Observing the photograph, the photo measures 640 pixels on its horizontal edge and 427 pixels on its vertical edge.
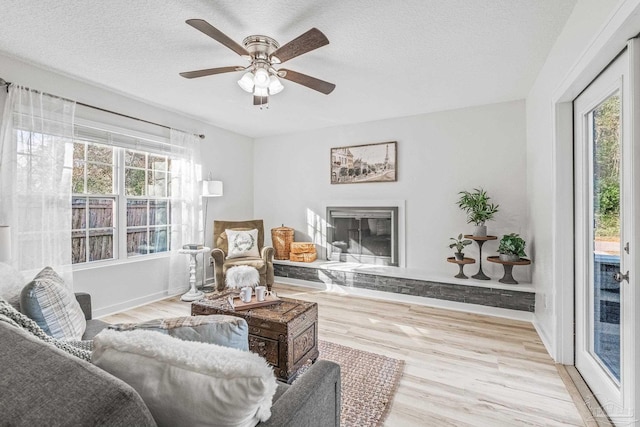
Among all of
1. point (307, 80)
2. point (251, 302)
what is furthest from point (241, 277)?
point (307, 80)

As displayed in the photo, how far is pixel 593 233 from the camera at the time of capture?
6.49 feet

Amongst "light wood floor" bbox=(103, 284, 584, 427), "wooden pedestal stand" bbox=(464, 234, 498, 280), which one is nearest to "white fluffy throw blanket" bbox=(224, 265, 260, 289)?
"light wood floor" bbox=(103, 284, 584, 427)

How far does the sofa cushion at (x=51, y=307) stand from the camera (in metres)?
1.28

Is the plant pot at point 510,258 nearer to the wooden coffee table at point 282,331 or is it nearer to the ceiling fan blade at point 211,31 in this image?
the wooden coffee table at point 282,331

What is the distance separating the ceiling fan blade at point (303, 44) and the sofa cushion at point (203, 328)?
5.31ft

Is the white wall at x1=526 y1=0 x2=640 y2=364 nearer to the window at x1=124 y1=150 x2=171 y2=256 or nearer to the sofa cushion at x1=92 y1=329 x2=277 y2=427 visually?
the sofa cushion at x1=92 y1=329 x2=277 y2=427

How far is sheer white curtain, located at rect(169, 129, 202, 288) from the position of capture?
3942 millimetres

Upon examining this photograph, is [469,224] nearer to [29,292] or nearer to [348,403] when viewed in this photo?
[348,403]

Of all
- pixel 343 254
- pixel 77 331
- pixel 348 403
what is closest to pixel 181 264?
pixel 343 254

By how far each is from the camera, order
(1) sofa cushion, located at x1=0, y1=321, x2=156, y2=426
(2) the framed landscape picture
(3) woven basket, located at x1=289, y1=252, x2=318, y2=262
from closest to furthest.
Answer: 1. (1) sofa cushion, located at x1=0, y1=321, x2=156, y2=426
2. (2) the framed landscape picture
3. (3) woven basket, located at x1=289, y1=252, x2=318, y2=262

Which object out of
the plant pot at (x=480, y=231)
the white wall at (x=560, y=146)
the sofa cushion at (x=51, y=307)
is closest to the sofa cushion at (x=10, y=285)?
the sofa cushion at (x=51, y=307)

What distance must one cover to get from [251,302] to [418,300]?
89.5 inches

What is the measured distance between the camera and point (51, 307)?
52.9 inches

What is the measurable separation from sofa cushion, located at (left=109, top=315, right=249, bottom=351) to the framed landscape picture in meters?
3.56
